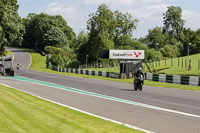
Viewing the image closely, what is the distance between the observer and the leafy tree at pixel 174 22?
4781 inches

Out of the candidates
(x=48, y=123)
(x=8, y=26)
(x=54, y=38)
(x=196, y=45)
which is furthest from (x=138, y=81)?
(x=54, y=38)

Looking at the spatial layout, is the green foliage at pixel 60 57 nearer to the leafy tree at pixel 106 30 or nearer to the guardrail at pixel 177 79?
the leafy tree at pixel 106 30

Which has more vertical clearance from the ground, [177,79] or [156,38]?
[156,38]

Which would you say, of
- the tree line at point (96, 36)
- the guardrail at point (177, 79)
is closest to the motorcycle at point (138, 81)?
the guardrail at point (177, 79)

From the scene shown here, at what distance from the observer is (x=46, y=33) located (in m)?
123

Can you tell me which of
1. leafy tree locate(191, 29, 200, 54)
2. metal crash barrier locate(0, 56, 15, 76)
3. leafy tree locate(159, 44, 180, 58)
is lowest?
metal crash barrier locate(0, 56, 15, 76)

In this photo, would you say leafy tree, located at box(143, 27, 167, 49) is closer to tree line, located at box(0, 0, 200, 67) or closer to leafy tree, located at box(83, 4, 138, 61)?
tree line, located at box(0, 0, 200, 67)

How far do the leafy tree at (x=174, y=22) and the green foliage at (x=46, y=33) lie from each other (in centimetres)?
3704

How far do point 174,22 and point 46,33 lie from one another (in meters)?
46.4

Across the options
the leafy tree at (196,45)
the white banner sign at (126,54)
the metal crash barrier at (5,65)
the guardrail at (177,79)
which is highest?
the leafy tree at (196,45)

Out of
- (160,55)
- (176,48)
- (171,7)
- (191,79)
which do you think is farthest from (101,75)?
(171,7)

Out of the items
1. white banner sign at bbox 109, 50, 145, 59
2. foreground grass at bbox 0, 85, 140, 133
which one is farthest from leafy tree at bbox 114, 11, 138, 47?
foreground grass at bbox 0, 85, 140, 133

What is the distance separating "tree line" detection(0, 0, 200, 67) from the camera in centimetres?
7204

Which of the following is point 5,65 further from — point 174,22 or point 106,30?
point 174,22
